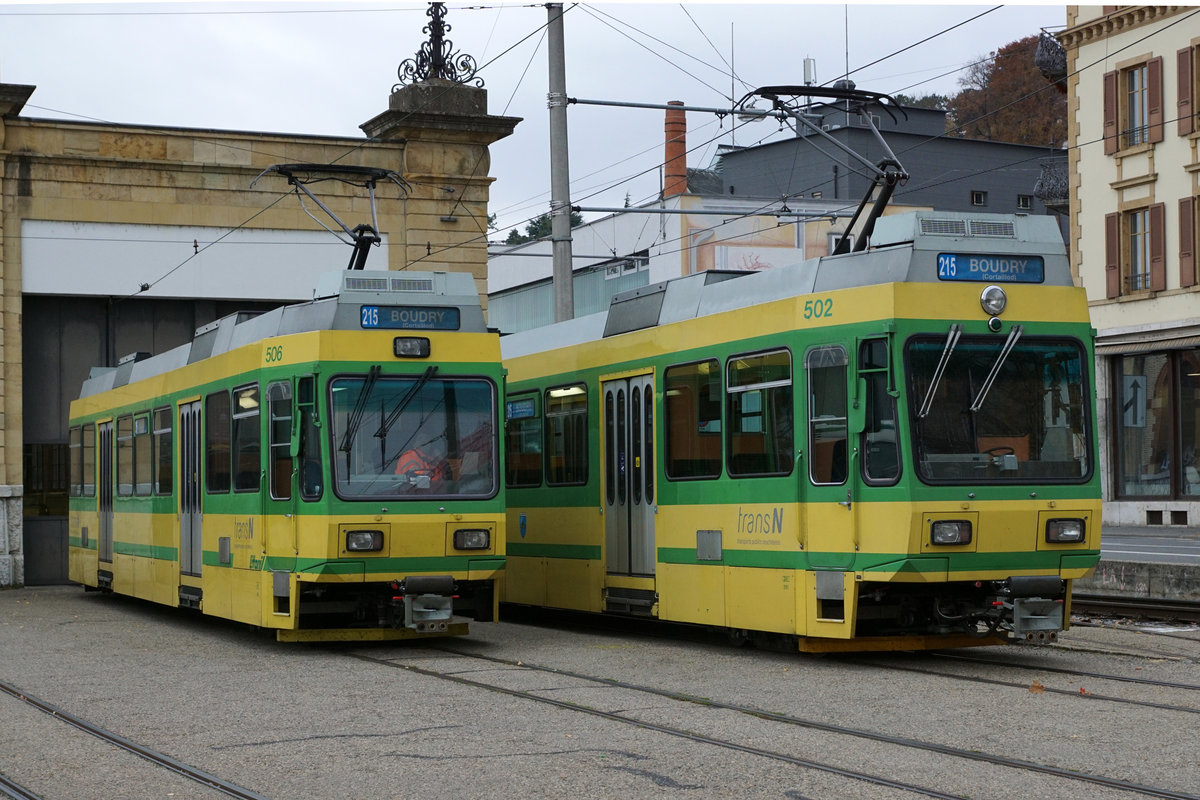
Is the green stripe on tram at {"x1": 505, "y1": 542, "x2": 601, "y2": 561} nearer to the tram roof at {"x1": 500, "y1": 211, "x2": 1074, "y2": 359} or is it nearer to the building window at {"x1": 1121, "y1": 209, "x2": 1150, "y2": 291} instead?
the tram roof at {"x1": 500, "y1": 211, "x2": 1074, "y2": 359}

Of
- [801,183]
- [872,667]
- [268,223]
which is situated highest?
[801,183]

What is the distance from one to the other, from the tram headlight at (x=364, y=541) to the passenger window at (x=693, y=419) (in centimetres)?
269

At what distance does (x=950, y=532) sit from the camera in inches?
469

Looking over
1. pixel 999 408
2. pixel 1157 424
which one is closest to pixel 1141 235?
pixel 1157 424

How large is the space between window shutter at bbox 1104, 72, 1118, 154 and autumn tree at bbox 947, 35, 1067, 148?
2470cm

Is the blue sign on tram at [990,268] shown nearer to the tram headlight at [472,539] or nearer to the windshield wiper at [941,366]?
the windshield wiper at [941,366]

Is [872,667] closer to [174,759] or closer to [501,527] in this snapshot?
[501,527]

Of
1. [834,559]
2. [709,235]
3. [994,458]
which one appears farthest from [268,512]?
[709,235]

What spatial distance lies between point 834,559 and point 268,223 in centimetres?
1773

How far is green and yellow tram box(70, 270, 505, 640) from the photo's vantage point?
14.2 m

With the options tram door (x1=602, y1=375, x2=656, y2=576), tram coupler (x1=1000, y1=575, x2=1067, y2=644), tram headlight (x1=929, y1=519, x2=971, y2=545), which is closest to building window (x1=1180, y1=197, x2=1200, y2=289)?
tram door (x1=602, y1=375, x2=656, y2=576)

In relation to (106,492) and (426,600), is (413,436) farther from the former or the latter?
(106,492)

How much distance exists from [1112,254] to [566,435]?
23.9 m

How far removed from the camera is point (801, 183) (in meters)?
58.4
